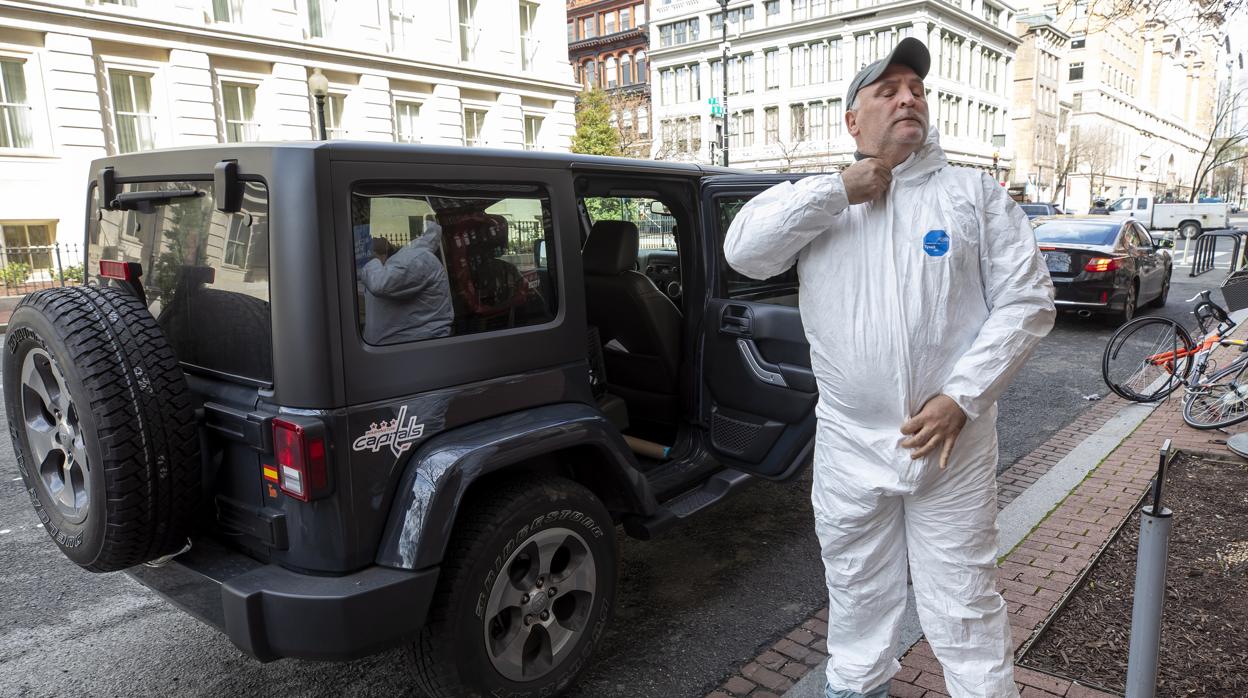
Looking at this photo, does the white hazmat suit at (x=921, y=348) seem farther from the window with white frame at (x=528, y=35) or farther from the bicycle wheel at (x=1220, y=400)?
the window with white frame at (x=528, y=35)

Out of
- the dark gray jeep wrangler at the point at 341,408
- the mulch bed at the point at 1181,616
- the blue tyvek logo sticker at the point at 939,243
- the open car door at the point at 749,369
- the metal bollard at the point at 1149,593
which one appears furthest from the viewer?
A: the open car door at the point at 749,369

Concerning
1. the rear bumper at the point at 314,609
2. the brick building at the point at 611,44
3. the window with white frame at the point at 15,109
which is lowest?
the rear bumper at the point at 314,609

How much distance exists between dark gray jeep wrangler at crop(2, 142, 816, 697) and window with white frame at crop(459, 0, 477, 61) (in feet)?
87.0

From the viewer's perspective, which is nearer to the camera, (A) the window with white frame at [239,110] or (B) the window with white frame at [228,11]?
(B) the window with white frame at [228,11]

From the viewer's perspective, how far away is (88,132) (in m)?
18.7

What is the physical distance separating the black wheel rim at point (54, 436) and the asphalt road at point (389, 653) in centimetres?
85

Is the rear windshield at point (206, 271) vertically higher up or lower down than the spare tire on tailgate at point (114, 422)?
higher up

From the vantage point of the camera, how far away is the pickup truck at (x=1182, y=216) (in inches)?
1347

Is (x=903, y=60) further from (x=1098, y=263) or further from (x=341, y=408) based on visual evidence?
(x=1098, y=263)

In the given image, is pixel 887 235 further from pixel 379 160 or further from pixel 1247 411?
pixel 1247 411

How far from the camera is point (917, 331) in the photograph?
219 cm

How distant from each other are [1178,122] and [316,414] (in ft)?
485

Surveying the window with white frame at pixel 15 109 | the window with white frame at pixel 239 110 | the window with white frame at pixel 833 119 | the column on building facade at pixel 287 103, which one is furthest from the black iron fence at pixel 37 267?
the window with white frame at pixel 833 119

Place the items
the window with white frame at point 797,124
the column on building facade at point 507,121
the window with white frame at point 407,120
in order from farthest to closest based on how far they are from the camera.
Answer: the window with white frame at point 797,124 < the column on building facade at point 507,121 < the window with white frame at point 407,120
